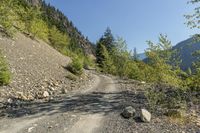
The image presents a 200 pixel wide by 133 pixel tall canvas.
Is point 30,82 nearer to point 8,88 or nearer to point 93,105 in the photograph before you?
point 8,88

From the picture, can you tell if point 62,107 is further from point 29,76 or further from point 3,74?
point 29,76

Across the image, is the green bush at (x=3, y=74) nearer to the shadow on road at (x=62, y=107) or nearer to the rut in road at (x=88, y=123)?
the shadow on road at (x=62, y=107)

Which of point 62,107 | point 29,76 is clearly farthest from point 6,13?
point 62,107

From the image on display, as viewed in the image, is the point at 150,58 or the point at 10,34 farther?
the point at 150,58

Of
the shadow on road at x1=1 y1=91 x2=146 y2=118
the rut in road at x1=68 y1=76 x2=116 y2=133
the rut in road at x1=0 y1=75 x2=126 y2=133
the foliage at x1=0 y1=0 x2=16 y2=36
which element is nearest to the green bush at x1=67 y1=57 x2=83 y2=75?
the foliage at x1=0 y1=0 x2=16 y2=36

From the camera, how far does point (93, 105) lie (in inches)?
815

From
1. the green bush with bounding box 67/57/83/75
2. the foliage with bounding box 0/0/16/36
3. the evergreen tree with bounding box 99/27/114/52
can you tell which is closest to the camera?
the foliage with bounding box 0/0/16/36

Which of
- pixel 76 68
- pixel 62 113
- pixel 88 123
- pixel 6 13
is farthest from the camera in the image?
pixel 76 68

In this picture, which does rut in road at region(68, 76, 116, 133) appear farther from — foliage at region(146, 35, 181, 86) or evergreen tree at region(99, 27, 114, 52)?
evergreen tree at region(99, 27, 114, 52)

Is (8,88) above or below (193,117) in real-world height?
above

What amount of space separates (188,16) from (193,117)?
29.6 ft

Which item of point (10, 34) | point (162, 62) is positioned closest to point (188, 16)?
point (162, 62)

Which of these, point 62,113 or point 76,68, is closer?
point 62,113

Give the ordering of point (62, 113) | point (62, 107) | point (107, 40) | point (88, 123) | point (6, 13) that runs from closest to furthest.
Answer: point (88, 123)
point (62, 113)
point (62, 107)
point (6, 13)
point (107, 40)
